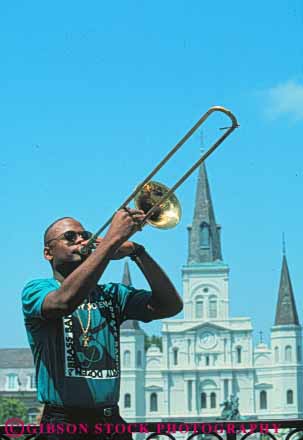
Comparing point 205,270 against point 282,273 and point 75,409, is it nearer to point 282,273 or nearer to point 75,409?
point 282,273

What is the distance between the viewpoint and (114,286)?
307 cm

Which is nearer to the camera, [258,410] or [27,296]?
[27,296]

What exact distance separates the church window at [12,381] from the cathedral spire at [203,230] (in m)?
17.7

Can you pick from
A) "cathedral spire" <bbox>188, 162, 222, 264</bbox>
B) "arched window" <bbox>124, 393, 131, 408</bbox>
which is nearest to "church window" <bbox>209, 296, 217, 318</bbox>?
"cathedral spire" <bbox>188, 162, 222, 264</bbox>

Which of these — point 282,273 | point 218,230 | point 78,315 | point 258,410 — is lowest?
point 78,315

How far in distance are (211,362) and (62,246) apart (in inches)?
2933

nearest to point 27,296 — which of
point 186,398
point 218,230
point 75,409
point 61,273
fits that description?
point 61,273

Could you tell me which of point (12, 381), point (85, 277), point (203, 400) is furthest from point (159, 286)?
point (203, 400)

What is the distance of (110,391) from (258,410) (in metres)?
74.3

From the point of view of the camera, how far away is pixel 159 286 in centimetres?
300

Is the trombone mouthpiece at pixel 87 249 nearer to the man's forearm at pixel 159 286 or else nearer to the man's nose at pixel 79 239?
the man's nose at pixel 79 239

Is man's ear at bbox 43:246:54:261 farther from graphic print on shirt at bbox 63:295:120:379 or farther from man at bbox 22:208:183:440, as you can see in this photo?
graphic print on shirt at bbox 63:295:120:379

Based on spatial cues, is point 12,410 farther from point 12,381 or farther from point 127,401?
point 127,401

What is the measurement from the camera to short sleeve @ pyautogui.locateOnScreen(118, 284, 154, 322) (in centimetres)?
302
